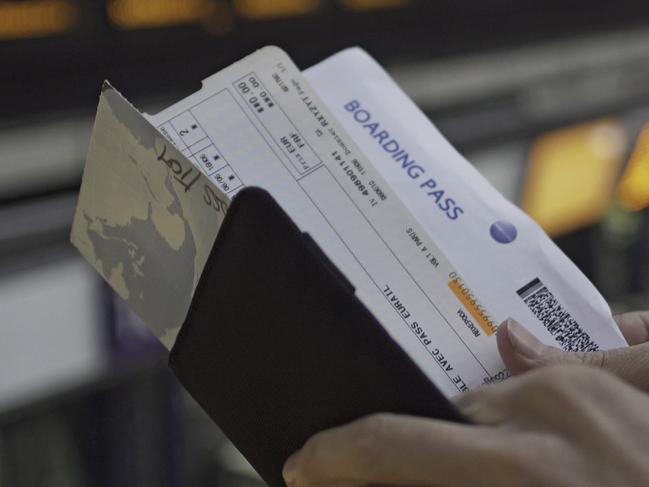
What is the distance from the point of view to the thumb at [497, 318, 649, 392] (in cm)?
56

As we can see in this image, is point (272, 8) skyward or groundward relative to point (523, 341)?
skyward

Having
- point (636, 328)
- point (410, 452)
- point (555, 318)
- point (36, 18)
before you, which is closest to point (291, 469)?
point (410, 452)

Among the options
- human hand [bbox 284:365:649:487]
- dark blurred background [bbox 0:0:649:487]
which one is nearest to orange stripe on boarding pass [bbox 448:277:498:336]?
human hand [bbox 284:365:649:487]

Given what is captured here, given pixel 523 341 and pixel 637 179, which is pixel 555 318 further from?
pixel 637 179

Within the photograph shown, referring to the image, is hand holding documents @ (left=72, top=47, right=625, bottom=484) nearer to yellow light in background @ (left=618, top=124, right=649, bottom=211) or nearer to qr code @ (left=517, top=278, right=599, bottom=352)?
qr code @ (left=517, top=278, right=599, bottom=352)

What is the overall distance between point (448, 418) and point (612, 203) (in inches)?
83.6

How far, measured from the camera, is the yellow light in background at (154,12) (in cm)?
151

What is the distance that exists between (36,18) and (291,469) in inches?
42.3

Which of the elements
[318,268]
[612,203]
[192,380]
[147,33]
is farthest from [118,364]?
[612,203]

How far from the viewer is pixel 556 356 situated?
0.57 meters

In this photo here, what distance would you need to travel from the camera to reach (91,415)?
1.36 metres

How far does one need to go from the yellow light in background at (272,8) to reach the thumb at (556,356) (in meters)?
1.20

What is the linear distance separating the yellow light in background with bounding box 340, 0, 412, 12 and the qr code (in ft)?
4.17

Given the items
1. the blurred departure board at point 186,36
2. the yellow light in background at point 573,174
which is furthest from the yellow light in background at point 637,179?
the blurred departure board at point 186,36
